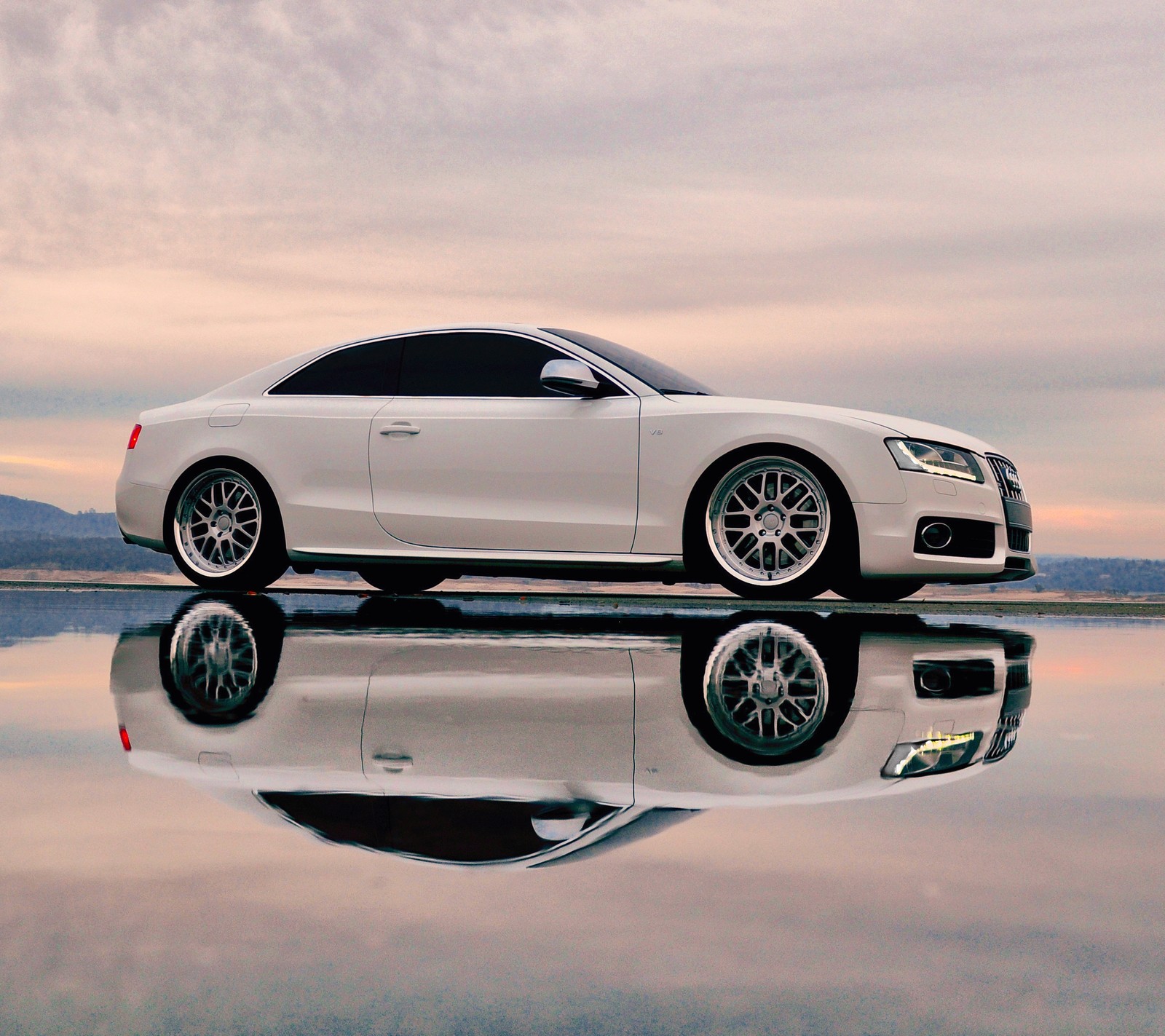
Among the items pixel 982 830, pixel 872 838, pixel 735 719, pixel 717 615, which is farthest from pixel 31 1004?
pixel 717 615

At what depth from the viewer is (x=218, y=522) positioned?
834 cm

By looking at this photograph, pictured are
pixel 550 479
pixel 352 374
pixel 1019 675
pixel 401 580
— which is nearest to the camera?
pixel 1019 675

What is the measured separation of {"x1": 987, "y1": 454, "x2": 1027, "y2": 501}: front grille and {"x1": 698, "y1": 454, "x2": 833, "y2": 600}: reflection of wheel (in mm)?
1285

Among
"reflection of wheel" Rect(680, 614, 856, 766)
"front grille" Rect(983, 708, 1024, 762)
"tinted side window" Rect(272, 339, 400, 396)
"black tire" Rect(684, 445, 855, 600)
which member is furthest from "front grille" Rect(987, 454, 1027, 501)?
"front grille" Rect(983, 708, 1024, 762)

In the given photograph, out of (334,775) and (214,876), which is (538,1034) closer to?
(214,876)

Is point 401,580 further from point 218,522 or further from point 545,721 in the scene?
point 545,721

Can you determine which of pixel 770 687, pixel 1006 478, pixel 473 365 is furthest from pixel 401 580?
pixel 770 687

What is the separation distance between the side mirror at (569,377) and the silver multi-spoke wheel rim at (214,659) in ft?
7.18

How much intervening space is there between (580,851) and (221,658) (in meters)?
3.02

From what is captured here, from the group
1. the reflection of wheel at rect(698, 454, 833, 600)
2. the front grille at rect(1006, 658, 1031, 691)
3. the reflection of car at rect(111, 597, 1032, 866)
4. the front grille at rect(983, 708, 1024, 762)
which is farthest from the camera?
the reflection of wheel at rect(698, 454, 833, 600)

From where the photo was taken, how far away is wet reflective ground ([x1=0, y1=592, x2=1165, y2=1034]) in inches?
63.2

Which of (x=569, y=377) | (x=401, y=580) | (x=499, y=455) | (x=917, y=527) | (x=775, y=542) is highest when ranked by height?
(x=569, y=377)

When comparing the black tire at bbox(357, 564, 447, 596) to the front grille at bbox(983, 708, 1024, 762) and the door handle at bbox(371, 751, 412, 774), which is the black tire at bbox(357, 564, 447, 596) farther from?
the door handle at bbox(371, 751, 412, 774)

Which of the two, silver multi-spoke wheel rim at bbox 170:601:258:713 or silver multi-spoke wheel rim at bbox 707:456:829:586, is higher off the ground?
silver multi-spoke wheel rim at bbox 707:456:829:586
